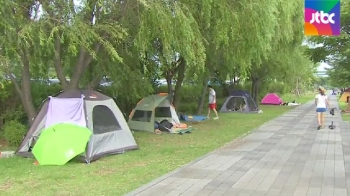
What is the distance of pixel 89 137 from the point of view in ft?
28.5

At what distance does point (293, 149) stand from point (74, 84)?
5.73m

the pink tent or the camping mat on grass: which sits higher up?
the pink tent

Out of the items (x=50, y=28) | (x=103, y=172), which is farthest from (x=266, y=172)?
(x=50, y=28)

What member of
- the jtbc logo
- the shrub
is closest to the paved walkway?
the jtbc logo

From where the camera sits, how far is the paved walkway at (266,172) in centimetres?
622

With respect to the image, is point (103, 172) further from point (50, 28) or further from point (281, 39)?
point (281, 39)

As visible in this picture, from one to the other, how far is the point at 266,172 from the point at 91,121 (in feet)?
12.8

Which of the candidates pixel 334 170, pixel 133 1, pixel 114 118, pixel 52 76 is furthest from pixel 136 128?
pixel 334 170

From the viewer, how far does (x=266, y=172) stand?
7535 millimetres

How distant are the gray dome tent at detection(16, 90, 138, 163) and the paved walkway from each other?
2.09 m

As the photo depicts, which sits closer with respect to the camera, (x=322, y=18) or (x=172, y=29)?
(x=322, y=18)

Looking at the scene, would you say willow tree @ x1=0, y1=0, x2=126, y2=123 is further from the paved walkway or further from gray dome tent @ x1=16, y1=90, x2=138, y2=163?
the paved walkway

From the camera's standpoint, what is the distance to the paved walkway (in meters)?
6.22

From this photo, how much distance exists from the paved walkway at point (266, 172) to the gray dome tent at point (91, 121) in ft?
6.85
